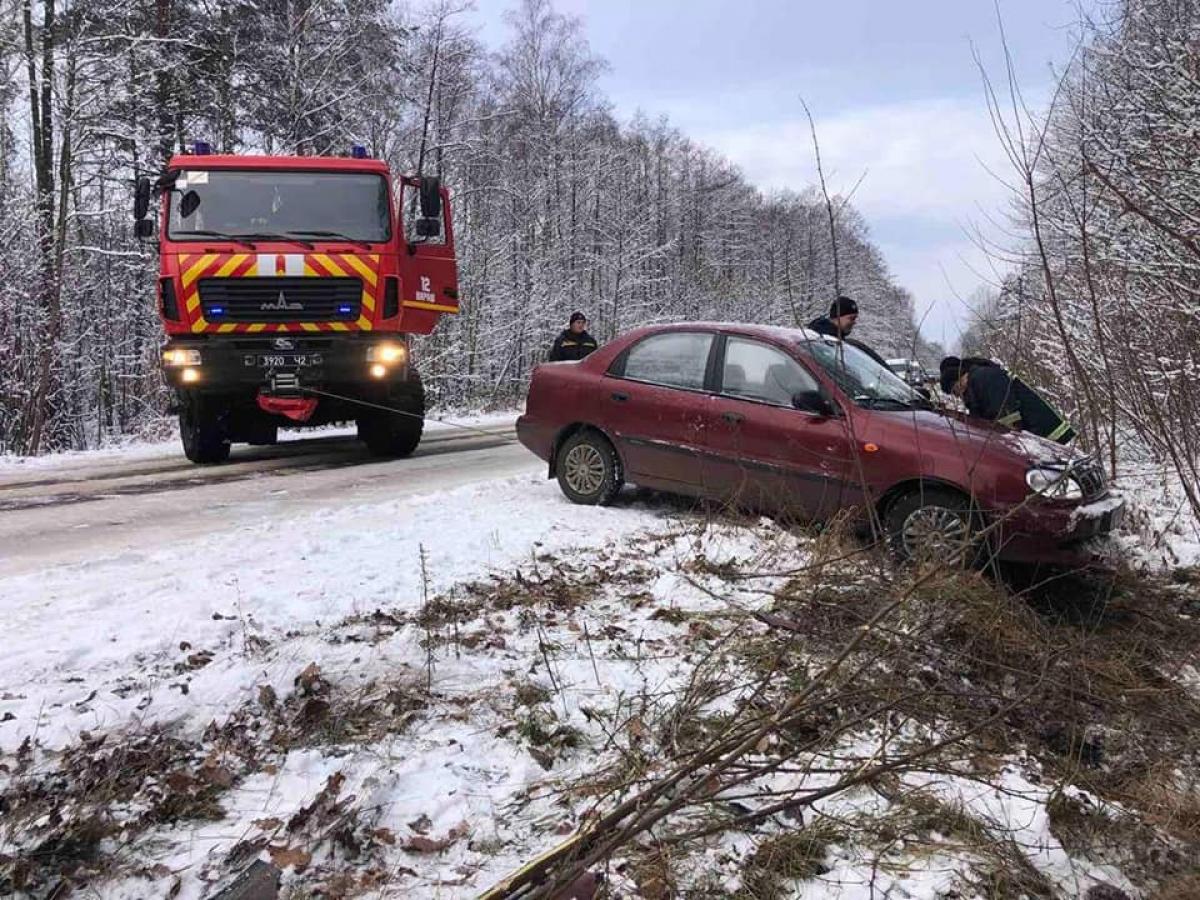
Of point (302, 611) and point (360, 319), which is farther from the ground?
point (360, 319)

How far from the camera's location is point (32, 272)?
13211 mm

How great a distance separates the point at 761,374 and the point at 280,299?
479cm

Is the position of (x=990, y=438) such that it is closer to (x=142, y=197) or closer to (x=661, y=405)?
(x=661, y=405)

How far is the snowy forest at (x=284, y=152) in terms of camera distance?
13.4 metres

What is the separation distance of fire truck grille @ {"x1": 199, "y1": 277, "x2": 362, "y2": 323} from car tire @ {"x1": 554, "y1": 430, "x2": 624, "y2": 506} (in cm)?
301

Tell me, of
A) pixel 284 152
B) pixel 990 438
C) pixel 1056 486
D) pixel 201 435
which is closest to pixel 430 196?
pixel 201 435

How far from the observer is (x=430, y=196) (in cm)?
842

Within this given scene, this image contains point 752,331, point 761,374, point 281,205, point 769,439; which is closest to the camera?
point 769,439

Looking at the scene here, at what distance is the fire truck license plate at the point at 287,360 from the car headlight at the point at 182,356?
1.50ft

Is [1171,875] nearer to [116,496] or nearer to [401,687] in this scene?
[401,687]

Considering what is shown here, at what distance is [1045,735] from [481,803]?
2.22 meters

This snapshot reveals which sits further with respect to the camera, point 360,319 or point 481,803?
point 360,319

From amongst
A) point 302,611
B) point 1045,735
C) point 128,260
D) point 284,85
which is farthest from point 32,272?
point 1045,735

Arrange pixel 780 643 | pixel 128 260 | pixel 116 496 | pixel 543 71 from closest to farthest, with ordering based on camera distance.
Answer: pixel 780 643
pixel 116 496
pixel 128 260
pixel 543 71
